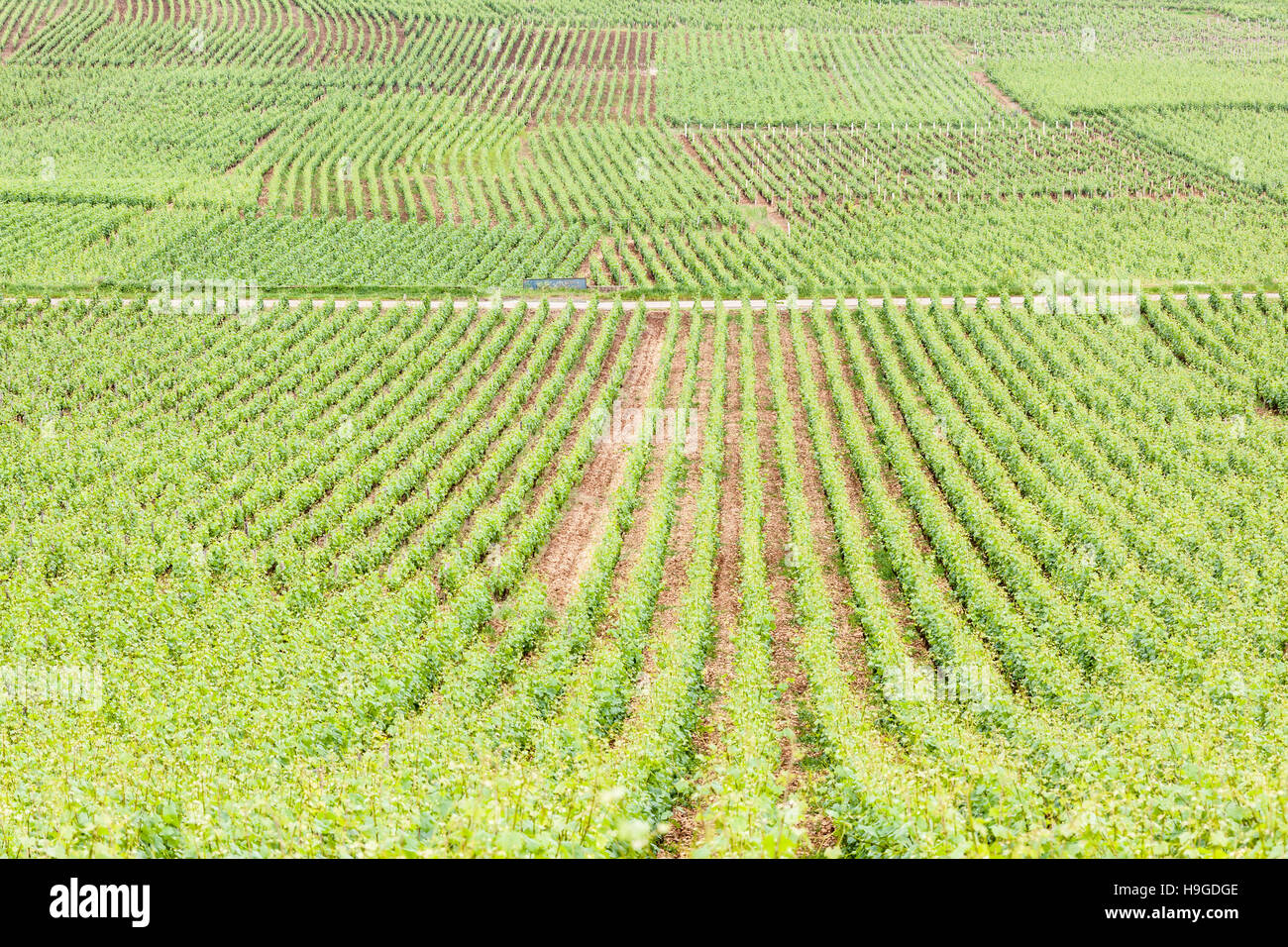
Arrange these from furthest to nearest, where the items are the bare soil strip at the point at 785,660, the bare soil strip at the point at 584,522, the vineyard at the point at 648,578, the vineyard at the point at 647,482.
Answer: the bare soil strip at the point at 584,522, the bare soil strip at the point at 785,660, the vineyard at the point at 647,482, the vineyard at the point at 648,578

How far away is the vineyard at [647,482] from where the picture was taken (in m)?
13.7

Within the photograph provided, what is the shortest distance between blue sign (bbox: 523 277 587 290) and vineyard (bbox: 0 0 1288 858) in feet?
2.54

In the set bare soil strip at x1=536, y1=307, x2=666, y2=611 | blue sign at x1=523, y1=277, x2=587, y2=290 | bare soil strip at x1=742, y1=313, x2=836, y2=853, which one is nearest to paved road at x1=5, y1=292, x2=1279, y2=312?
blue sign at x1=523, y1=277, x2=587, y2=290

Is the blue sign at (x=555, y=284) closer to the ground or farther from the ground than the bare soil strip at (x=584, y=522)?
closer to the ground

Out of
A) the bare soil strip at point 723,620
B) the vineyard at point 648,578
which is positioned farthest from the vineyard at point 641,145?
the bare soil strip at point 723,620

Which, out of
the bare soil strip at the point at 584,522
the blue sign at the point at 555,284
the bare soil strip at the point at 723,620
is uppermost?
the bare soil strip at the point at 723,620

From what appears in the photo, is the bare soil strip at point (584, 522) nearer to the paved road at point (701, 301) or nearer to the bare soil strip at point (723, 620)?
the bare soil strip at point (723, 620)

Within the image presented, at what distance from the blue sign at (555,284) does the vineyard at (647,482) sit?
2.54ft

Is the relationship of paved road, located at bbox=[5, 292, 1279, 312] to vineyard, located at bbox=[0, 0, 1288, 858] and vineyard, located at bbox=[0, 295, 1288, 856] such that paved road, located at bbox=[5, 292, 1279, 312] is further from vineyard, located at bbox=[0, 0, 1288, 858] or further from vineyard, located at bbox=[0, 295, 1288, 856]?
vineyard, located at bbox=[0, 295, 1288, 856]

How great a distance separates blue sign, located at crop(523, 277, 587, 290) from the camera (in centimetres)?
5341

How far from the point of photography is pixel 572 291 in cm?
5253

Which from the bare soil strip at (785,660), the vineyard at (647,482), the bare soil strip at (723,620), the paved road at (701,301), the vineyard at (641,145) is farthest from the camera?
the vineyard at (641,145)

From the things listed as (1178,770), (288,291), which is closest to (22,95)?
(288,291)

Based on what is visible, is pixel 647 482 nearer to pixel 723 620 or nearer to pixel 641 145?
pixel 723 620
